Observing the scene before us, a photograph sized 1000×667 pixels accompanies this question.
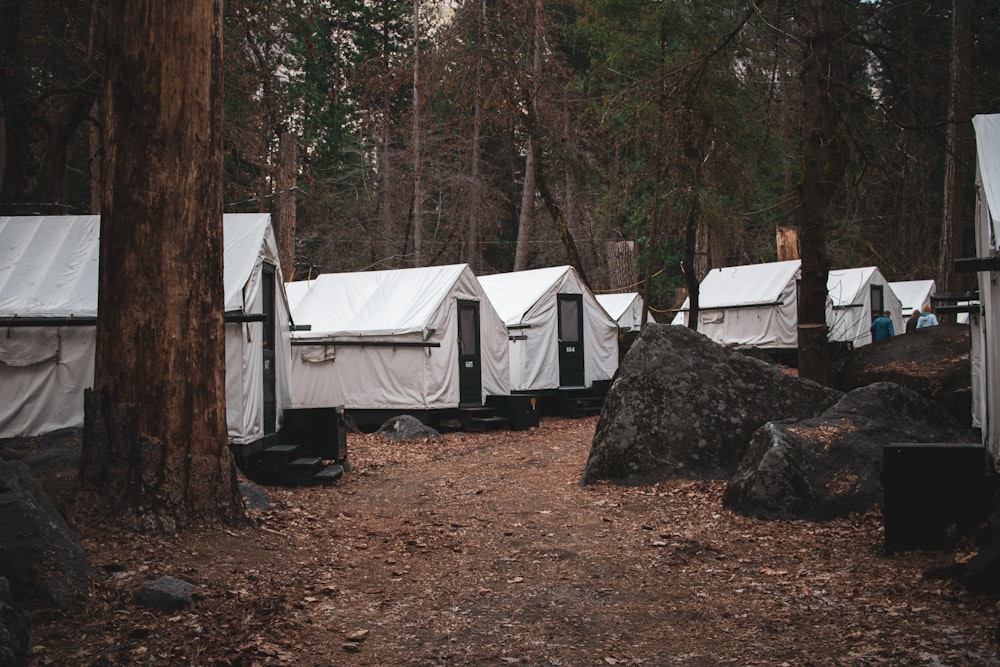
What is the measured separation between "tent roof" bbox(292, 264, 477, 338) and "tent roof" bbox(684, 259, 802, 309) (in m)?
11.8

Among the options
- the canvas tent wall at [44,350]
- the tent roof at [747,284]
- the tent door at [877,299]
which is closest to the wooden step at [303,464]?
the canvas tent wall at [44,350]

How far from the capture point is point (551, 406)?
19.9m

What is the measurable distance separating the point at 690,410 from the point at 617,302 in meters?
20.7

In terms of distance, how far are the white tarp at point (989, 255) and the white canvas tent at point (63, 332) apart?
6.80 meters

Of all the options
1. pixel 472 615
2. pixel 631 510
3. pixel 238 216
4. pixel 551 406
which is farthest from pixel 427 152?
pixel 472 615

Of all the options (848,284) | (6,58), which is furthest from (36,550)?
(848,284)

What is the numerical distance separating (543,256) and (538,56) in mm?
15884

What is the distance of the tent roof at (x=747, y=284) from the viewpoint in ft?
82.7

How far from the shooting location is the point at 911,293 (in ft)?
103

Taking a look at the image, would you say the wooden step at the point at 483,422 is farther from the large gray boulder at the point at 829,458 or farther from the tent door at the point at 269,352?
the large gray boulder at the point at 829,458

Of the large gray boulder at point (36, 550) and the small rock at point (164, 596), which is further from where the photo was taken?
the small rock at point (164, 596)

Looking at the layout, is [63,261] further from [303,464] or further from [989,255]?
[989,255]

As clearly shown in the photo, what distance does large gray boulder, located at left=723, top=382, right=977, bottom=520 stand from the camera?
673cm

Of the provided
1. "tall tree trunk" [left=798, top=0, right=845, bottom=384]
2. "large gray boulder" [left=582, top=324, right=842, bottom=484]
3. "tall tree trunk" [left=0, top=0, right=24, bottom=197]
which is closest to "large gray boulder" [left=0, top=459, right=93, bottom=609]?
"large gray boulder" [left=582, top=324, right=842, bottom=484]
